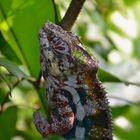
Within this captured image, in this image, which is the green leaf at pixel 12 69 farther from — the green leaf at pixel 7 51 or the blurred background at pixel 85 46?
the green leaf at pixel 7 51

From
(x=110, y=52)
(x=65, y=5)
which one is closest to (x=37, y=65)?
(x=65, y=5)

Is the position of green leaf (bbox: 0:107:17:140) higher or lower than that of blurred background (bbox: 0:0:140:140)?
lower

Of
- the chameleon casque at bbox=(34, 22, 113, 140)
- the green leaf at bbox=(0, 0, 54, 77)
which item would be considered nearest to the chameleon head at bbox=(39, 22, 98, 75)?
the chameleon casque at bbox=(34, 22, 113, 140)

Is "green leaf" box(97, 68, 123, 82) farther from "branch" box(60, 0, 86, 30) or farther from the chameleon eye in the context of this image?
"branch" box(60, 0, 86, 30)

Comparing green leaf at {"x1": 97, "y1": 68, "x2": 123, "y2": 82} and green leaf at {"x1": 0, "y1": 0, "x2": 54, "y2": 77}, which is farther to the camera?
green leaf at {"x1": 97, "y1": 68, "x2": 123, "y2": 82}

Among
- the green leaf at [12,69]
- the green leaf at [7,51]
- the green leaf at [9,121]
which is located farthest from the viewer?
the green leaf at [9,121]

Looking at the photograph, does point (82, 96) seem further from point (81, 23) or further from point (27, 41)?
point (81, 23)

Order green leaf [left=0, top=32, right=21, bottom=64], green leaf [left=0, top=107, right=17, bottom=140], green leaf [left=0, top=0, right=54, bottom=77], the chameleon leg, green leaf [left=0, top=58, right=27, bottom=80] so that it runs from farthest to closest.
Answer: green leaf [left=0, top=107, right=17, bottom=140], green leaf [left=0, top=32, right=21, bottom=64], green leaf [left=0, top=0, right=54, bottom=77], the chameleon leg, green leaf [left=0, top=58, right=27, bottom=80]

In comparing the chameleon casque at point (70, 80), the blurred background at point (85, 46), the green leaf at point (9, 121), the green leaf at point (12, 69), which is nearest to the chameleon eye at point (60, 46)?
the chameleon casque at point (70, 80)

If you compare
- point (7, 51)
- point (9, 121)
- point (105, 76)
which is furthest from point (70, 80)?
point (9, 121)

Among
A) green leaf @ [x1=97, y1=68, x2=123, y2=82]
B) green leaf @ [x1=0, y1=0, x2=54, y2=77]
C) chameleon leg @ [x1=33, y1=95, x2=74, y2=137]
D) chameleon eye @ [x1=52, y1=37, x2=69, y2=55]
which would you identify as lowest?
chameleon leg @ [x1=33, y1=95, x2=74, y2=137]
